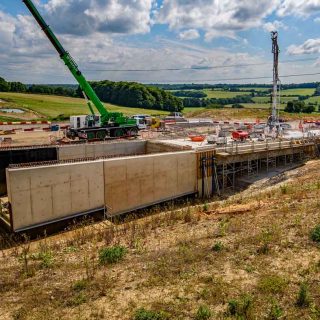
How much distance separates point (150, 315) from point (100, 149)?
2346 cm

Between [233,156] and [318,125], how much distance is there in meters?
27.1

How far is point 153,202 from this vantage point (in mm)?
26391

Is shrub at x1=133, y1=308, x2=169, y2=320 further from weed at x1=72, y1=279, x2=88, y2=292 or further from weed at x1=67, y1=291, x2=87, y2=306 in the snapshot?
weed at x1=72, y1=279, x2=88, y2=292

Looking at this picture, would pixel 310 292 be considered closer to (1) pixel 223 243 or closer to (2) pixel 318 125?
(1) pixel 223 243

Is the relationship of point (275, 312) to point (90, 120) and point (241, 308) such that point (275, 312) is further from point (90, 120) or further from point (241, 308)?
point (90, 120)

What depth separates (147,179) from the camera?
1017 inches

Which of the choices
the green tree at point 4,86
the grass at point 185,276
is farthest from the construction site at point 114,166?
the green tree at point 4,86

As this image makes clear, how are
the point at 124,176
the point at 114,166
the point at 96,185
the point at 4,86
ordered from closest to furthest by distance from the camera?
the point at 96,185, the point at 114,166, the point at 124,176, the point at 4,86

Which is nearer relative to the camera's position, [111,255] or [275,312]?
[275,312]

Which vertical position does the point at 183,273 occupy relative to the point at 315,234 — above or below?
below

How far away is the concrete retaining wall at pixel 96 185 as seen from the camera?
20.0 metres

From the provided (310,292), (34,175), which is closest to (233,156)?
(34,175)

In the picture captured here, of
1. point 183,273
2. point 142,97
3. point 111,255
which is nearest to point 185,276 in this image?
point 183,273

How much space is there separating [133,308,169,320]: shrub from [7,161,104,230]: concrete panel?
503 inches
